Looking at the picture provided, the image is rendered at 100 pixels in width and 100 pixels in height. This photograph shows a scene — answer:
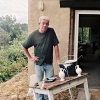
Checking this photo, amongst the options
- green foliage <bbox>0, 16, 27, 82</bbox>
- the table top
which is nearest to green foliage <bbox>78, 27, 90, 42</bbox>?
green foliage <bbox>0, 16, 27, 82</bbox>

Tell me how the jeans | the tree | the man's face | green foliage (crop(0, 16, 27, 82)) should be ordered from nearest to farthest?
the man's face < the jeans < green foliage (crop(0, 16, 27, 82)) < the tree

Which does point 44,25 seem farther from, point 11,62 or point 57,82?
point 11,62

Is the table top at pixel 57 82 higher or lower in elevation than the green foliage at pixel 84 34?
lower

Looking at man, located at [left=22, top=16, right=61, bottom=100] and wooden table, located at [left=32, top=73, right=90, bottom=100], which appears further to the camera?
man, located at [left=22, top=16, right=61, bottom=100]

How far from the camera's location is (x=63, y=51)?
6.43 meters

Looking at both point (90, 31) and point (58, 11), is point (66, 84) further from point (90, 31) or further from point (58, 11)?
point (90, 31)

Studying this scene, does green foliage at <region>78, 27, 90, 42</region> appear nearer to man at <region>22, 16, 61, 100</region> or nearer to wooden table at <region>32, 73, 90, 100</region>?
man at <region>22, 16, 61, 100</region>

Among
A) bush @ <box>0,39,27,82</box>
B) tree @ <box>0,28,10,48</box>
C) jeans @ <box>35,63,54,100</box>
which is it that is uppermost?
tree @ <box>0,28,10,48</box>

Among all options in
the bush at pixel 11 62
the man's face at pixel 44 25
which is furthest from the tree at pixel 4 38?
the man's face at pixel 44 25

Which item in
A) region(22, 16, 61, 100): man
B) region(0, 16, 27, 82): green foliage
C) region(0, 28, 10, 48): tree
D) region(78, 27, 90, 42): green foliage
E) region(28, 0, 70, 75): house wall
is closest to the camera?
region(22, 16, 61, 100): man

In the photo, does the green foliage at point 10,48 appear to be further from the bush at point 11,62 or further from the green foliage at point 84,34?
the green foliage at point 84,34

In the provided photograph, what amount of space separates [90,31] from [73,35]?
11443mm


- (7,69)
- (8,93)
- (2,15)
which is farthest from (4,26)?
(8,93)

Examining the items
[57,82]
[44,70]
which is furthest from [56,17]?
[57,82]
